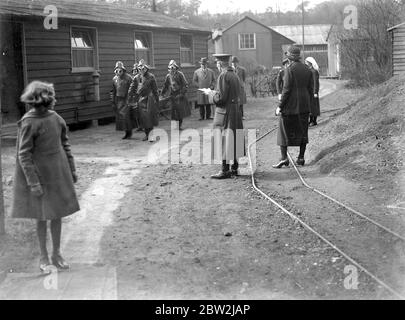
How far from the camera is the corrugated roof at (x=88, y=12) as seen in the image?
555 inches

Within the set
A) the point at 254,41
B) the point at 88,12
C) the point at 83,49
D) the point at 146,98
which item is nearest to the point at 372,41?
the point at 88,12

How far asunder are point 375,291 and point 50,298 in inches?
99.2

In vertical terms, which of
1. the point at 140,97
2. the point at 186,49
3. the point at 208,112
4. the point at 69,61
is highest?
the point at 186,49

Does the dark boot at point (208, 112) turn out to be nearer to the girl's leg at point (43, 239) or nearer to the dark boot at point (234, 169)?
the dark boot at point (234, 169)

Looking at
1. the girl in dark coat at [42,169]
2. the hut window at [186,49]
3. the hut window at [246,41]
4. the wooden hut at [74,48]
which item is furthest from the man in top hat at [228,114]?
the hut window at [246,41]

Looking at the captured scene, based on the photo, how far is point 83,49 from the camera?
17.0 meters

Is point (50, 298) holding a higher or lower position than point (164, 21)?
lower

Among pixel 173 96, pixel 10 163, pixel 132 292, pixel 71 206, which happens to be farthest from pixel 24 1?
pixel 132 292

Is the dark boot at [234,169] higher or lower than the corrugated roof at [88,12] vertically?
lower

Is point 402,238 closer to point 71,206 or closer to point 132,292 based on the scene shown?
point 132,292

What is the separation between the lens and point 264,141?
45.3ft

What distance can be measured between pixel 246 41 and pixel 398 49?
36159 mm

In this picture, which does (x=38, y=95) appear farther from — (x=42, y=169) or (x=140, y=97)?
(x=140, y=97)

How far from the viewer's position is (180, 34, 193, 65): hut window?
23766mm
